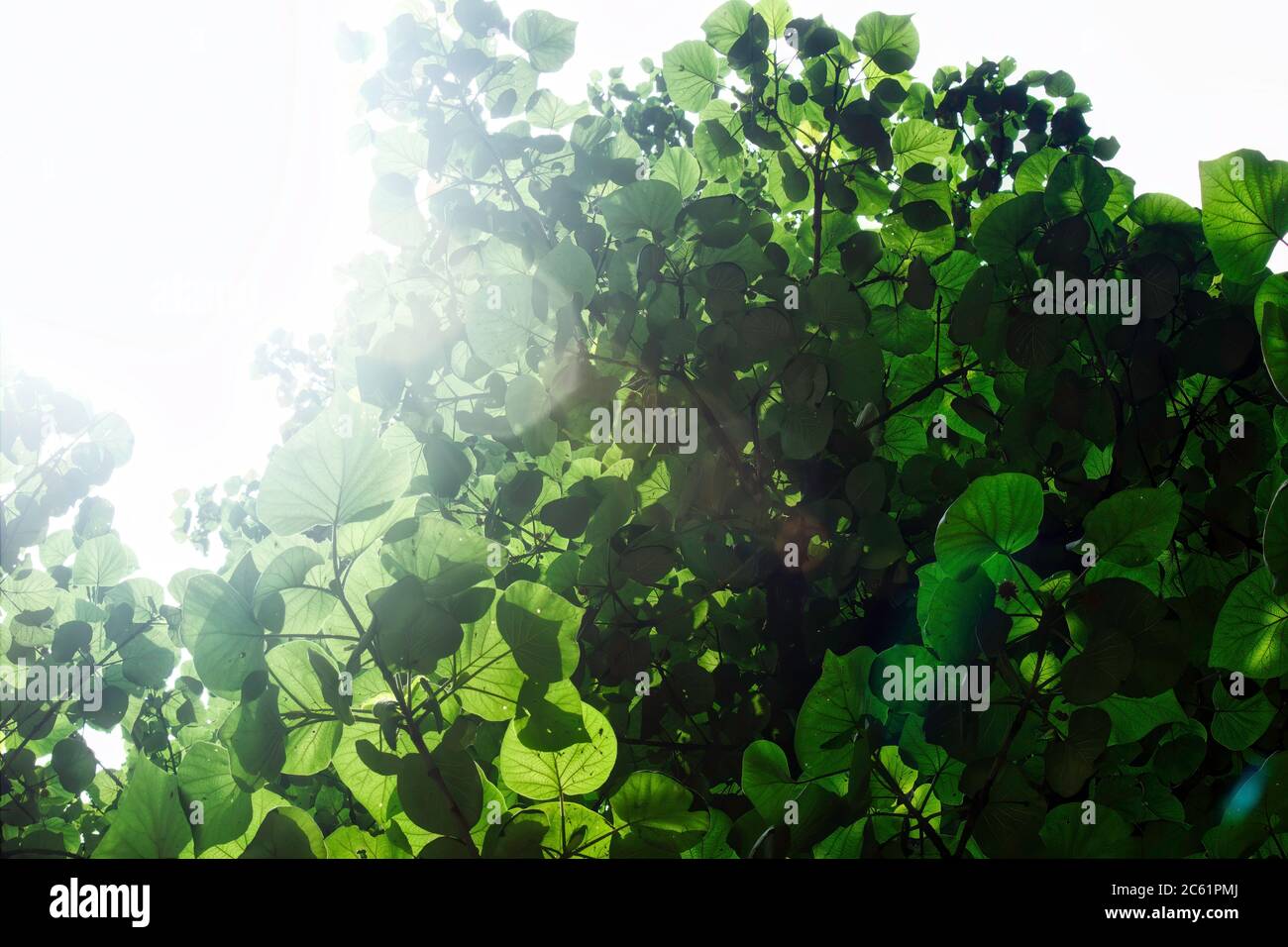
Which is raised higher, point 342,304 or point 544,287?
point 342,304

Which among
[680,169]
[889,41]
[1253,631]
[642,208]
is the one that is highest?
[889,41]

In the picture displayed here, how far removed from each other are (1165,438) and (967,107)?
2.91 ft

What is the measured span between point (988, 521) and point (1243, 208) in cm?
54

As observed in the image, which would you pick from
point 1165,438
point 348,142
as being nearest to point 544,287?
point 348,142

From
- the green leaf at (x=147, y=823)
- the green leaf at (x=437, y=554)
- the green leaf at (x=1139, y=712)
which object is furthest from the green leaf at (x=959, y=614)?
the green leaf at (x=147, y=823)

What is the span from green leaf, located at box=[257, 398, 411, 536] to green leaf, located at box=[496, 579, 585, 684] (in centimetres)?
18

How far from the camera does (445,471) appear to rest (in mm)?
1059

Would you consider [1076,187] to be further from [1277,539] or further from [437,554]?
[437,554]

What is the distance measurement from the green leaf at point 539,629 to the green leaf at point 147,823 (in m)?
0.39

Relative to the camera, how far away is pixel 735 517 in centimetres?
119

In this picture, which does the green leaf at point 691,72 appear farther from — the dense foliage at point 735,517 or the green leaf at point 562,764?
the green leaf at point 562,764

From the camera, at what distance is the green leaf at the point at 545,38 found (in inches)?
52.5

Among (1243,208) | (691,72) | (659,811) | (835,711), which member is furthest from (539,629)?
(691,72)
